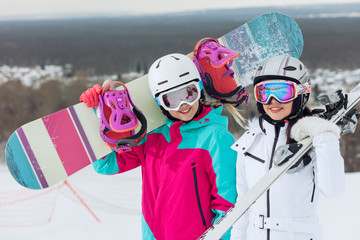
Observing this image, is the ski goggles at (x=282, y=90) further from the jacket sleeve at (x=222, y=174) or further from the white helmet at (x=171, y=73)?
the white helmet at (x=171, y=73)

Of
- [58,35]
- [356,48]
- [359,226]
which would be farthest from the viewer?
[58,35]

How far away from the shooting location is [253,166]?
167 centimetres

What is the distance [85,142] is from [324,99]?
3.92 feet

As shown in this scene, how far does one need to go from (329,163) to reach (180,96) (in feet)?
2.45

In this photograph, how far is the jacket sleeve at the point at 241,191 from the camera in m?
1.71

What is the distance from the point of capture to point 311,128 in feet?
4.86

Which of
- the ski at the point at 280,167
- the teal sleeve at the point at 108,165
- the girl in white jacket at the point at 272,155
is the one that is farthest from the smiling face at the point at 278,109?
the teal sleeve at the point at 108,165

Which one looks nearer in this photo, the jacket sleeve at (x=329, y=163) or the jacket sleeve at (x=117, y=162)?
the jacket sleeve at (x=329, y=163)

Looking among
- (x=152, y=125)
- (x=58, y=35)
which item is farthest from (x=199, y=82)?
(x=58, y=35)

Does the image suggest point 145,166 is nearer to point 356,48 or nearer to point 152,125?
point 152,125

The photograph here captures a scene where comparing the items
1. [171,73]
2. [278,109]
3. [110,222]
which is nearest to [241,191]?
[278,109]

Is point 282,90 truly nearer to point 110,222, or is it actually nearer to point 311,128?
point 311,128

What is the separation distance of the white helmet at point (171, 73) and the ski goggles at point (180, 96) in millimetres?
20

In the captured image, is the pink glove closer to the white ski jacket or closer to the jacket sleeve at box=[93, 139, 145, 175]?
the jacket sleeve at box=[93, 139, 145, 175]
